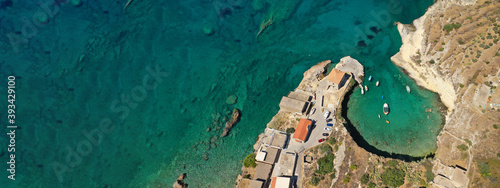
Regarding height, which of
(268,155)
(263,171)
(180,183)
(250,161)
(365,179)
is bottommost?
(365,179)

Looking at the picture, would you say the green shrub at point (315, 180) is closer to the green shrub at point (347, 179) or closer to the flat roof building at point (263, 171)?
the green shrub at point (347, 179)

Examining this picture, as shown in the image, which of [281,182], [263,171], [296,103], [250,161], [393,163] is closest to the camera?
[393,163]

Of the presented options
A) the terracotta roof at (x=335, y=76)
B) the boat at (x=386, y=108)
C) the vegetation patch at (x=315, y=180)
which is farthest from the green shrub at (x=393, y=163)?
the terracotta roof at (x=335, y=76)

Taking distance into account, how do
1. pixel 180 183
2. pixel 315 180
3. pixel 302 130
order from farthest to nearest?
1. pixel 180 183
2. pixel 302 130
3. pixel 315 180

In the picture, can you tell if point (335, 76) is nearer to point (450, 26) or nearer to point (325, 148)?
point (325, 148)

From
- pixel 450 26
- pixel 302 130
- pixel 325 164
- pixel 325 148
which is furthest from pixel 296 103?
pixel 450 26

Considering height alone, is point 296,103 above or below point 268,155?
above
